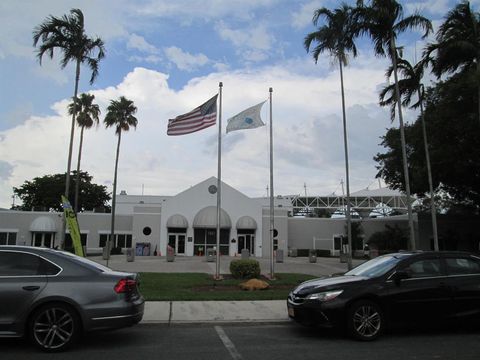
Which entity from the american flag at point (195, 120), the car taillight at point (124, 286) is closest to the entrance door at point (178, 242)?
the american flag at point (195, 120)

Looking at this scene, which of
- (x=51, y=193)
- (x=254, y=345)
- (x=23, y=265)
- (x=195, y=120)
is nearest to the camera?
(x=23, y=265)

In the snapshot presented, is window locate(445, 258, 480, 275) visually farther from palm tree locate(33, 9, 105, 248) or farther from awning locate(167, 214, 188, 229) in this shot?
awning locate(167, 214, 188, 229)

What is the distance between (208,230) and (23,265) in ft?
124

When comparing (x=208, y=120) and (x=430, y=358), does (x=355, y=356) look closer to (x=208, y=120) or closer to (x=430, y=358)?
(x=430, y=358)

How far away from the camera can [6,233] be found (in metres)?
46.1

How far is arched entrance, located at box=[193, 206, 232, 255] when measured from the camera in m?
43.9

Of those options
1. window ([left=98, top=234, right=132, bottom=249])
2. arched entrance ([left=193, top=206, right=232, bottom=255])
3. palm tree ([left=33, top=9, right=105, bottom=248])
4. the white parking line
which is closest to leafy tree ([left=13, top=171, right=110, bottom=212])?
window ([left=98, top=234, right=132, bottom=249])

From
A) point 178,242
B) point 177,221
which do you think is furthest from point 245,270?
point 178,242

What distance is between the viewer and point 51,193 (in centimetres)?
6838

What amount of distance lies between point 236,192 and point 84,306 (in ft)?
128

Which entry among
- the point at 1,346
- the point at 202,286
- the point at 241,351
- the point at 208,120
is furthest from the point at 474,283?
the point at 208,120

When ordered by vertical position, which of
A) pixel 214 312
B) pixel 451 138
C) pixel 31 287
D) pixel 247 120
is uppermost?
pixel 451 138

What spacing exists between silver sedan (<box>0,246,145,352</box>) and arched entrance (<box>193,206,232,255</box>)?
3640cm

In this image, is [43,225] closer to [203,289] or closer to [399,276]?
[203,289]
